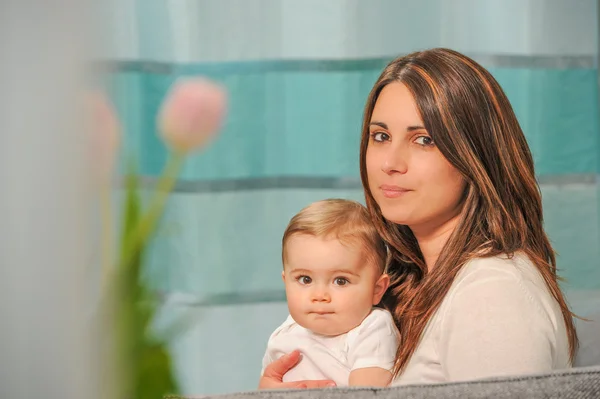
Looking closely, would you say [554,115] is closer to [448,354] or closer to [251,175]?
[251,175]

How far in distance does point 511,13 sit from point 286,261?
145 centimetres

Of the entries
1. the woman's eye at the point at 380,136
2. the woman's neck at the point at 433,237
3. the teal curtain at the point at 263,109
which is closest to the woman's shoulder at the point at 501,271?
the woman's neck at the point at 433,237

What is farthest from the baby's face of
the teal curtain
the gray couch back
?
the teal curtain

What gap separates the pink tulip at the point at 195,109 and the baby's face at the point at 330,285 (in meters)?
0.87

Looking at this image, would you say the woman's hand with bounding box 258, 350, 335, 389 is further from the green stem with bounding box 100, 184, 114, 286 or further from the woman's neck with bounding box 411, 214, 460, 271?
the green stem with bounding box 100, 184, 114, 286

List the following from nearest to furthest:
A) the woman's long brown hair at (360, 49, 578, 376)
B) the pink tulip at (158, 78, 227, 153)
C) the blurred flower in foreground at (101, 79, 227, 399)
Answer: the blurred flower in foreground at (101, 79, 227, 399) → the woman's long brown hair at (360, 49, 578, 376) → the pink tulip at (158, 78, 227, 153)

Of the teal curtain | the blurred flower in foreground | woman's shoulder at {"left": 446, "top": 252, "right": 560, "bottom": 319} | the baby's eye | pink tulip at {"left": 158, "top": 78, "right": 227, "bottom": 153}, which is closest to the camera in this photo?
the blurred flower in foreground

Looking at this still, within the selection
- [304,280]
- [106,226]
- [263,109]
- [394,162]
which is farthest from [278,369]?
[263,109]

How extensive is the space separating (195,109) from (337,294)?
3.36 feet

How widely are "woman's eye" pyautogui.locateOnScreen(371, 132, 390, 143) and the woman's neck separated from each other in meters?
0.17

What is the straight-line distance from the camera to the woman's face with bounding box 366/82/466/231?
131cm

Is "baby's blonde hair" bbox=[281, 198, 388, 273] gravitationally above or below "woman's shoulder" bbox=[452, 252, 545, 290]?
above

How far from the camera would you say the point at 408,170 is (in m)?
1.32

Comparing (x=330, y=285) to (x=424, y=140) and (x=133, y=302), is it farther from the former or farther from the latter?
(x=133, y=302)
